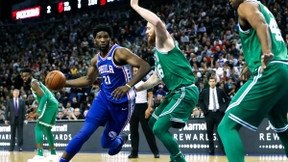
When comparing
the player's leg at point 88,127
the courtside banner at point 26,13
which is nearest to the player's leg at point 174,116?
Answer: the player's leg at point 88,127

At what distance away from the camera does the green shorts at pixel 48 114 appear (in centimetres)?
938

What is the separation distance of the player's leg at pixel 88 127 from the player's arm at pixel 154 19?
3.74ft

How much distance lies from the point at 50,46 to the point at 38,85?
58.6 ft

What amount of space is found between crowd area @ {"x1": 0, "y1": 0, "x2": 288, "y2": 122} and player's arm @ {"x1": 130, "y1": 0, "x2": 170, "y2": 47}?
23.5ft

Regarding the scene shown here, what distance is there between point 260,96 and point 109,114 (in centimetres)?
236

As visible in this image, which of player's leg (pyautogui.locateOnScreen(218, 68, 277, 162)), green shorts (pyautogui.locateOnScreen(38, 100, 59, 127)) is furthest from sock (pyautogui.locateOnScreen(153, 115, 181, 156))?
green shorts (pyautogui.locateOnScreen(38, 100, 59, 127))

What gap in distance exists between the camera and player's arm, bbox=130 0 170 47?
5188 millimetres

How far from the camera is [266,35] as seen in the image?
12.0ft

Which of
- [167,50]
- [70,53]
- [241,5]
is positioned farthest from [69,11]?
[241,5]

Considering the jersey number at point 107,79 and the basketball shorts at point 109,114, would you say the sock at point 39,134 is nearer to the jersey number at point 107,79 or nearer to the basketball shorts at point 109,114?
the basketball shorts at point 109,114

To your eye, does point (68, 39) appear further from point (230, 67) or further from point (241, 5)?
point (241, 5)

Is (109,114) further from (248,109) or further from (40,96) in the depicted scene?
(40,96)

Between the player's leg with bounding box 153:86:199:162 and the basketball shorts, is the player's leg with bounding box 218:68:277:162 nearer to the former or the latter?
the player's leg with bounding box 153:86:199:162

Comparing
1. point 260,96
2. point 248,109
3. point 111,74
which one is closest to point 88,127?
point 111,74
